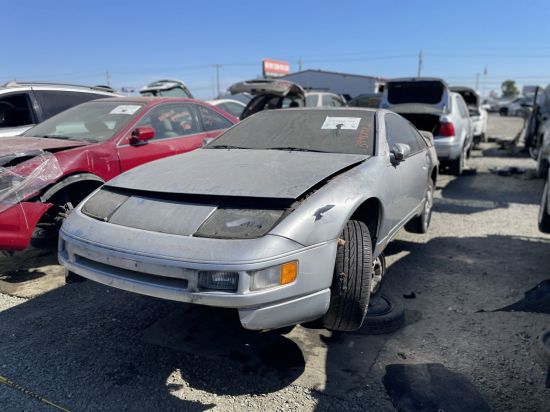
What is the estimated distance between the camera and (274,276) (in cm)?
220

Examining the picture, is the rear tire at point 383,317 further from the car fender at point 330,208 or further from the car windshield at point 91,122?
the car windshield at point 91,122

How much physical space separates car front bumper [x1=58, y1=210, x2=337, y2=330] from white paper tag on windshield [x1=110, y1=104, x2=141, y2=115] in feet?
9.38

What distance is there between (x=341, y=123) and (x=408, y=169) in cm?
73

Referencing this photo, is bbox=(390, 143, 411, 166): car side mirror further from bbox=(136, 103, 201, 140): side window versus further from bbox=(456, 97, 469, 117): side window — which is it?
bbox=(456, 97, 469, 117): side window

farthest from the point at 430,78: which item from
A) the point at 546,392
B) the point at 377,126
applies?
the point at 546,392

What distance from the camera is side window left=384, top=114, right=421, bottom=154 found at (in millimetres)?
3822

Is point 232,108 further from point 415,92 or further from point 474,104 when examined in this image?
point 474,104

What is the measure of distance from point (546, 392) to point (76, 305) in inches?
130

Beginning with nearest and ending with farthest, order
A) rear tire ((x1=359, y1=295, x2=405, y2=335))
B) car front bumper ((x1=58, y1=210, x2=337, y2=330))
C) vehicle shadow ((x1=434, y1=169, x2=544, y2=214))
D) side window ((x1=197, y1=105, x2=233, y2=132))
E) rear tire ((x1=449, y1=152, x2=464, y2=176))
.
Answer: car front bumper ((x1=58, y1=210, x2=337, y2=330)) → rear tire ((x1=359, y1=295, x2=405, y2=335)) → side window ((x1=197, y1=105, x2=233, y2=132)) → vehicle shadow ((x1=434, y1=169, x2=544, y2=214)) → rear tire ((x1=449, y1=152, x2=464, y2=176))

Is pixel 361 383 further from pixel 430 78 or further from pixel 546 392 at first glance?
pixel 430 78

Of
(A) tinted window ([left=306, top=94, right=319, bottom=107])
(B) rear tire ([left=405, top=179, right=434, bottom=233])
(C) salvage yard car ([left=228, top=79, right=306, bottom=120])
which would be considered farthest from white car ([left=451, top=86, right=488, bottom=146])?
(B) rear tire ([left=405, top=179, right=434, bottom=233])

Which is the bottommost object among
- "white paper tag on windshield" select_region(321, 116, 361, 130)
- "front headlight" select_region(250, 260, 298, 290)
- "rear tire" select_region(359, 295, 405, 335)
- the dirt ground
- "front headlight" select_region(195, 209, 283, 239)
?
the dirt ground

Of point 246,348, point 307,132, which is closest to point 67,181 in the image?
point 307,132

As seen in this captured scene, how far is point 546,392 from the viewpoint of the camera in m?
2.45
